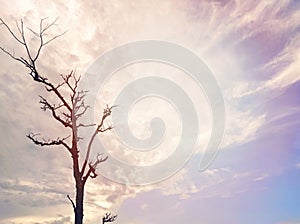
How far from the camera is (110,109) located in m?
23.7

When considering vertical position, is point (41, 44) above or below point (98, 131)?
above

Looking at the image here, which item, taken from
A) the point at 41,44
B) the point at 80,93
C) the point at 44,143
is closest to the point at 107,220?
the point at 44,143

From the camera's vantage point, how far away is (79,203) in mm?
21578

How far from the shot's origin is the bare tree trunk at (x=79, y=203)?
2127 centimetres

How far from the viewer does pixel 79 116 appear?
23.1 m

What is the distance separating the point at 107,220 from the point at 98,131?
5651 mm

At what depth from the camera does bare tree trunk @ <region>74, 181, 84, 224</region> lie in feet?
69.8

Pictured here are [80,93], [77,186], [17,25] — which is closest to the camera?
[17,25]

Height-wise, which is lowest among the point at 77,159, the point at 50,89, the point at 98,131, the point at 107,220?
the point at 107,220

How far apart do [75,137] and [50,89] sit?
329cm

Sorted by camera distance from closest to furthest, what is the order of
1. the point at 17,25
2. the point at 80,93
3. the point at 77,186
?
the point at 17,25
the point at 77,186
the point at 80,93

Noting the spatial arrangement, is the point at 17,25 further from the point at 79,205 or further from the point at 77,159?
the point at 79,205

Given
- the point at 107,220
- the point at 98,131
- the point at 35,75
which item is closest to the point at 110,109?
the point at 98,131

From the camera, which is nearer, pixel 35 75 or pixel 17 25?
pixel 17 25
